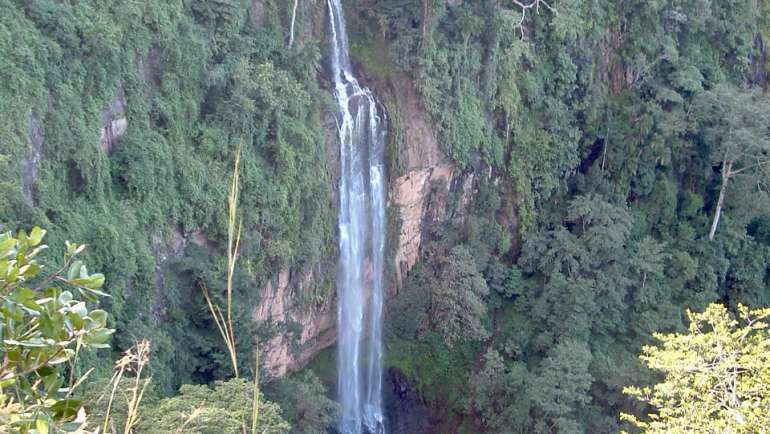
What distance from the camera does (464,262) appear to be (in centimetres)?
1436

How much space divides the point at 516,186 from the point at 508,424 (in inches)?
193

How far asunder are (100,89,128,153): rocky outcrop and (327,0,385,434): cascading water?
3976 mm

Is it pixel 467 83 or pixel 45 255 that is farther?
pixel 467 83

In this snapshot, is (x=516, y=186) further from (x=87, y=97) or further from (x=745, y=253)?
(x=87, y=97)

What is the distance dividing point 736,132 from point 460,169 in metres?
5.70

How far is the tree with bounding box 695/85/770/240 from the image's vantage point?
15727 millimetres

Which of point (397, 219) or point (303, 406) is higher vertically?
point (397, 219)

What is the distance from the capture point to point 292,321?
41.3ft

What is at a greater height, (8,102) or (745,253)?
(8,102)

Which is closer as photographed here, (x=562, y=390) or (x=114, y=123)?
(x=114, y=123)

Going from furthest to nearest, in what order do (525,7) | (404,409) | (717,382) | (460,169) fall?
(525,7)
(460,169)
(404,409)
(717,382)

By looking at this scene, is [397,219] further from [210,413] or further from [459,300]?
[210,413]

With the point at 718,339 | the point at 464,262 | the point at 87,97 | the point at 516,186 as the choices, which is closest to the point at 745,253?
the point at 516,186

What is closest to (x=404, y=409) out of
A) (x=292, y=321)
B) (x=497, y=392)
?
(x=497, y=392)
